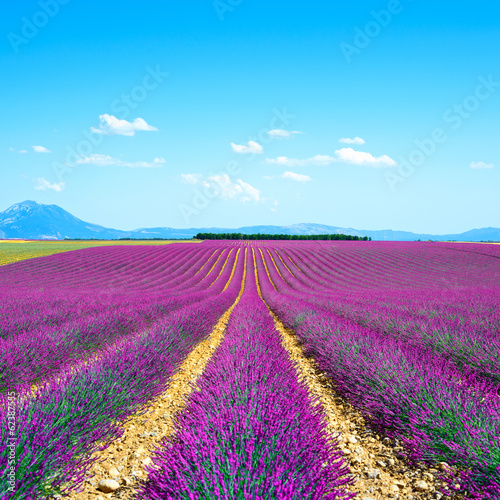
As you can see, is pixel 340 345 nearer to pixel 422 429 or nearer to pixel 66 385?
pixel 422 429

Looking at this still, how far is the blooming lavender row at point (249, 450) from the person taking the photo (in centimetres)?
156

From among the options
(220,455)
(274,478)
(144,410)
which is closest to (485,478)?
(274,478)

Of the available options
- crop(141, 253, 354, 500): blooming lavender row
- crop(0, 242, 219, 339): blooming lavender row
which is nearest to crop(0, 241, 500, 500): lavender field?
crop(141, 253, 354, 500): blooming lavender row

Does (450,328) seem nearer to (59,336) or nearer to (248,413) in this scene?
(248,413)

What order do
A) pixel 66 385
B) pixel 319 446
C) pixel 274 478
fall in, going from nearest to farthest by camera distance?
1. pixel 274 478
2. pixel 319 446
3. pixel 66 385

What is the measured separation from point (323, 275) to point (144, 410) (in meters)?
22.8

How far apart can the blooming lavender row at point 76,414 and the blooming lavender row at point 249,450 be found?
0.63 metres

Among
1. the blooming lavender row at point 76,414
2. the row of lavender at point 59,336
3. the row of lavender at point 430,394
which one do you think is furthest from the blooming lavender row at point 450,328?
the row of lavender at point 59,336

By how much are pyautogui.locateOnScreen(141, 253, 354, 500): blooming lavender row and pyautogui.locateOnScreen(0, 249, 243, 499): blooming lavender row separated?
25.0 inches

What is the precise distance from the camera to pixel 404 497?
2.10 meters

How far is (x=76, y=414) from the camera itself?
8.64ft

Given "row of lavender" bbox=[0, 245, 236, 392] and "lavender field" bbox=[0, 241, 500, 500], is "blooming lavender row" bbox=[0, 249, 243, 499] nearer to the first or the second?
"lavender field" bbox=[0, 241, 500, 500]

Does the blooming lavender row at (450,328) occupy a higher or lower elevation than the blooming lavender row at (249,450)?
lower

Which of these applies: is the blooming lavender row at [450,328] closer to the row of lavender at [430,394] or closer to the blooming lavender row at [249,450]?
the row of lavender at [430,394]
